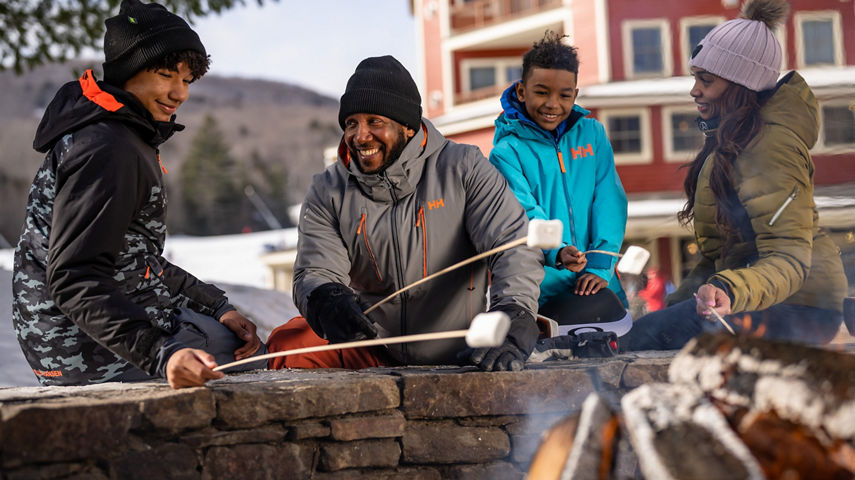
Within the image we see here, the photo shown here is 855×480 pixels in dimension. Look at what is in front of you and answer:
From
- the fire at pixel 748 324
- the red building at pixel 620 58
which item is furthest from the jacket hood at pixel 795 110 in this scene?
the red building at pixel 620 58

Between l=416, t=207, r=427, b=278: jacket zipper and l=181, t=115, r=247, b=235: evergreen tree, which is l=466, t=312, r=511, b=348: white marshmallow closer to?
l=416, t=207, r=427, b=278: jacket zipper

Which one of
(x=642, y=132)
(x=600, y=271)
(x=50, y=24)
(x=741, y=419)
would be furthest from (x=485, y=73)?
(x=741, y=419)

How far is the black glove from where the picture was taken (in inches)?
125

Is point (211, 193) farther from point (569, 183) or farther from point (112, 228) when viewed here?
point (112, 228)

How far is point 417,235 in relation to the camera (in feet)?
11.5

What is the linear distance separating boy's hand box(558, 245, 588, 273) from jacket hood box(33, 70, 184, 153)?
1.78m

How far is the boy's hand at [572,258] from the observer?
364cm

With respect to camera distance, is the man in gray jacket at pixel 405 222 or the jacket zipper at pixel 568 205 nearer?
the man in gray jacket at pixel 405 222

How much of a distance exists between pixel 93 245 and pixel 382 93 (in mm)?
1347

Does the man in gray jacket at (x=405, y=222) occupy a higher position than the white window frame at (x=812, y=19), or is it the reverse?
the white window frame at (x=812, y=19)

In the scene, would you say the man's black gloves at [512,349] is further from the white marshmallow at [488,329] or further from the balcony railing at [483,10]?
the balcony railing at [483,10]

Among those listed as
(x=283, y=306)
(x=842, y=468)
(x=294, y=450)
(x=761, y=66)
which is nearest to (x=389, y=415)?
(x=294, y=450)

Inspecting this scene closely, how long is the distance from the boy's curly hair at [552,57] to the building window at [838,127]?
1782mm

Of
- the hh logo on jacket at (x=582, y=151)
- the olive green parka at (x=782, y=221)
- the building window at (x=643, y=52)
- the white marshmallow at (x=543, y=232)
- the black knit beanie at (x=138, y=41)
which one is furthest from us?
the building window at (x=643, y=52)
